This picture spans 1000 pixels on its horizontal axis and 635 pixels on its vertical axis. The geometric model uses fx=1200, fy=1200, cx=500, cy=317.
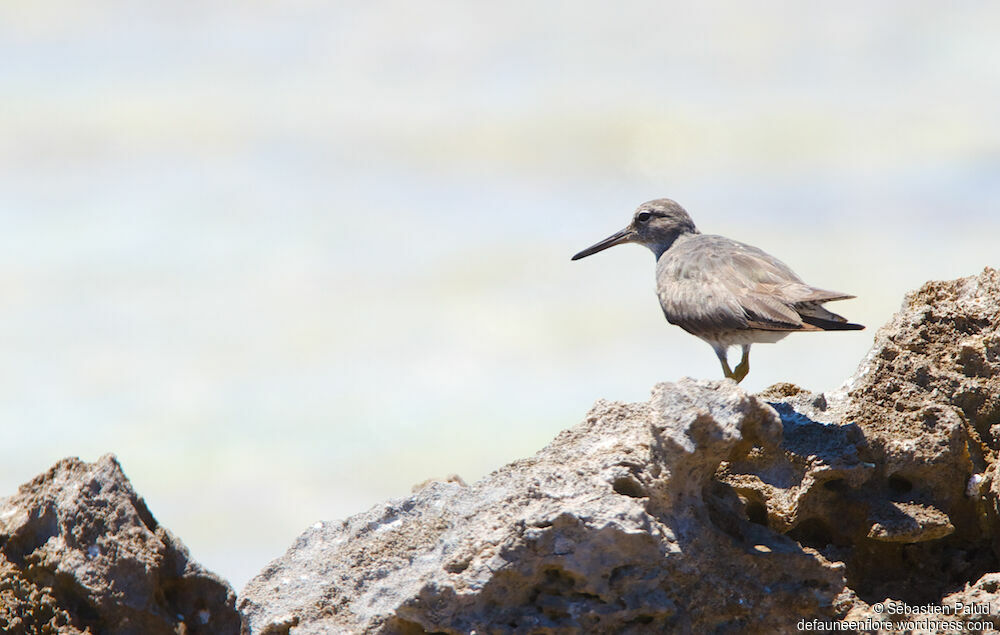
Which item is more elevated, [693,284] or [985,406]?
[693,284]

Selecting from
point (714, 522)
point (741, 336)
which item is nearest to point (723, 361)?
point (741, 336)

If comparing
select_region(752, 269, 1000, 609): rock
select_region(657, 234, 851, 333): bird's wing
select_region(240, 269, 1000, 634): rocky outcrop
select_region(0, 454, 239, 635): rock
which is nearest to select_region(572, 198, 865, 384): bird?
select_region(657, 234, 851, 333): bird's wing

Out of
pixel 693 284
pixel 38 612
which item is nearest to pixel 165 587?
pixel 38 612

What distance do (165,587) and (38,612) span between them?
0.52 metres

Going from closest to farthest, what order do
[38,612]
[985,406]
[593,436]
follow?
1. [38,612]
2. [593,436]
3. [985,406]

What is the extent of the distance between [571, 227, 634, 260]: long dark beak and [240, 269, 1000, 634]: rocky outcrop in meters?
4.94

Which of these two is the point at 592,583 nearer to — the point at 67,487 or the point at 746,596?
the point at 746,596

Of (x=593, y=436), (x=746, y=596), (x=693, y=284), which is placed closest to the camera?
(x=746, y=596)

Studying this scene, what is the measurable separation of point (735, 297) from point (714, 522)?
114 inches

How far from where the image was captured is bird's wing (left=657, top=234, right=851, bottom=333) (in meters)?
8.03

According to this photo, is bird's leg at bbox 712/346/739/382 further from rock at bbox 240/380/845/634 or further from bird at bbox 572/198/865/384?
rock at bbox 240/380/845/634

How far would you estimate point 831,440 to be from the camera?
20.6 feet

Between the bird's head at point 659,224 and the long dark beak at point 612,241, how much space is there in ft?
0.12

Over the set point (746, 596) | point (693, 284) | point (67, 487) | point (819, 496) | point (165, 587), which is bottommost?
point (746, 596)
